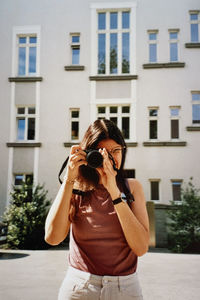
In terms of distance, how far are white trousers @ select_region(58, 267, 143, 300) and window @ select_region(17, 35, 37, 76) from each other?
13.2 m

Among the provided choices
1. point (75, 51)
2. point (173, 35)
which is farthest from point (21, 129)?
point (173, 35)

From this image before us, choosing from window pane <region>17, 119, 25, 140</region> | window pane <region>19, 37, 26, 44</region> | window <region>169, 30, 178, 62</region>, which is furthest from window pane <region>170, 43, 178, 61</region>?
window pane <region>17, 119, 25, 140</region>

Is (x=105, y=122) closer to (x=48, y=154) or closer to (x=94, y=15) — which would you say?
(x=48, y=154)

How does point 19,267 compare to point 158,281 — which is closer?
point 158,281

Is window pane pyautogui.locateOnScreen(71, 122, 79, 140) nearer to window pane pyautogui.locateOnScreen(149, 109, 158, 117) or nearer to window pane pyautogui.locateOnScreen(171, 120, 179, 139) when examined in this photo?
window pane pyautogui.locateOnScreen(149, 109, 158, 117)

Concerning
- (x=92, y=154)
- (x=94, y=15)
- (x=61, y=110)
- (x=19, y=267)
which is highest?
(x=94, y=15)

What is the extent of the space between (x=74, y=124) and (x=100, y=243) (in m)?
12.0

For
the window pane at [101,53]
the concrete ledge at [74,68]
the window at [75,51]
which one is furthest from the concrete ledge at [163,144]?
the window at [75,51]

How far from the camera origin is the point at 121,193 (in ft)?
4.41

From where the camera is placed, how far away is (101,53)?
13359mm

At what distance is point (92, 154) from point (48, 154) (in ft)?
38.5

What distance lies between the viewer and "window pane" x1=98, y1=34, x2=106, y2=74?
43.5 ft

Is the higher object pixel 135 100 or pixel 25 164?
pixel 135 100

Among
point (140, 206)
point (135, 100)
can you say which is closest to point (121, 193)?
point (140, 206)
